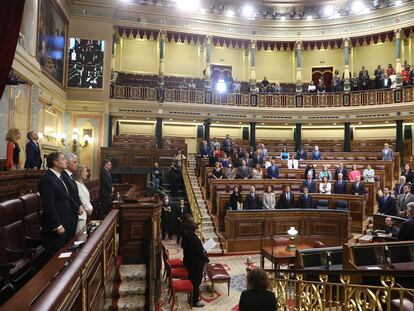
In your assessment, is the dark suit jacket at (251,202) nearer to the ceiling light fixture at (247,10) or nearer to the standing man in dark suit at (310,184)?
the standing man in dark suit at (310,184)

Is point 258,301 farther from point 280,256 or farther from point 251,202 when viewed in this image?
point 251,202

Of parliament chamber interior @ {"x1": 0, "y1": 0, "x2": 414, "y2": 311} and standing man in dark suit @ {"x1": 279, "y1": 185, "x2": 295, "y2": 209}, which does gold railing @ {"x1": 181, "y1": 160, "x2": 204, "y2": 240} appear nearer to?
parliament chamber interior @ {"x1": 0, "y1": 0, "x2": 414, "y2": 311}

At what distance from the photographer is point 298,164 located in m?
13.1

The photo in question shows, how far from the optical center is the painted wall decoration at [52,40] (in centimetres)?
1037

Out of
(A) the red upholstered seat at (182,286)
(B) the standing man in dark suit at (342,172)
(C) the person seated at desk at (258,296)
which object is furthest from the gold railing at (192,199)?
(C) the person seated at desk at (258,296)

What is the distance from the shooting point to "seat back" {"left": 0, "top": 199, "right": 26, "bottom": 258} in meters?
3.01

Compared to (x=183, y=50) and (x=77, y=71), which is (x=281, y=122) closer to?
(x=183, y=50)

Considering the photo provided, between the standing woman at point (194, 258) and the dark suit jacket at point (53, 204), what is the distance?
2.40 metres

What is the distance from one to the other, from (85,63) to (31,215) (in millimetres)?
11567

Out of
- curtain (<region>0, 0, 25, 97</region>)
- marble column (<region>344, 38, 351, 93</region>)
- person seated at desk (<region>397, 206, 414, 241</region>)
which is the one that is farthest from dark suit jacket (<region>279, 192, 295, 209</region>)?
marble column (<region>344, 38, 351, 93</region>)

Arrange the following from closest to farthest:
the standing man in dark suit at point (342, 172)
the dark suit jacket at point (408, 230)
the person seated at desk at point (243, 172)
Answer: the dark suit jacket at point (408, 230) < the person seated at desk at point (243, 172) < the standing man in dark suit at point (342, 172)

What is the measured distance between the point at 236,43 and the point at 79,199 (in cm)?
1604

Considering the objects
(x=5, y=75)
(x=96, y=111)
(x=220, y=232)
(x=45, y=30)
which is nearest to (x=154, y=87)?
(x=96, y=111)

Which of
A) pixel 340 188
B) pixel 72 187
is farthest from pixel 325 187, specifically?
pixel 72 187
